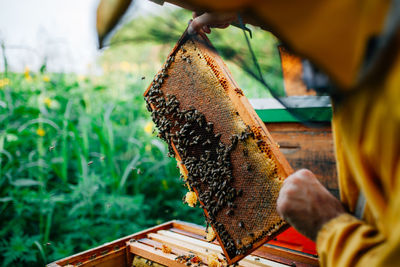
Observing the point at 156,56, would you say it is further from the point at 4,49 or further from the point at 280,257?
the point at 4,49

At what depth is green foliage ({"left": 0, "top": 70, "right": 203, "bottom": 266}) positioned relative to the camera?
3475 mm

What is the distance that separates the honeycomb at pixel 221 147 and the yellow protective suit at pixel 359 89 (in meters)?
0.63

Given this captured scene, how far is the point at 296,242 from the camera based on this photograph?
2.53m

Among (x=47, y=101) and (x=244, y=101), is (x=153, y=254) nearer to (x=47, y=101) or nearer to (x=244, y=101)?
(x=244, y=101)

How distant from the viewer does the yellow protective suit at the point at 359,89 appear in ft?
2.42

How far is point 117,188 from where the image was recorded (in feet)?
14.0

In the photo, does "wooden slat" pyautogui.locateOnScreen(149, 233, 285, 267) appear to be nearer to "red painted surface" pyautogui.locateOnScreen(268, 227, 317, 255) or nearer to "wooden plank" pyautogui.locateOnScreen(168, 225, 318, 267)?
"wooden plank" pyautogui.locateOnScreen(168, 225, 318, 267)

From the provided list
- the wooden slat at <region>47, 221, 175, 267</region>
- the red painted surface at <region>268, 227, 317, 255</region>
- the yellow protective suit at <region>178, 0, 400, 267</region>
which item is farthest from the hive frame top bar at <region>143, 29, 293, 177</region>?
the wooden slat at <region>47, 221, 175, 267</region>

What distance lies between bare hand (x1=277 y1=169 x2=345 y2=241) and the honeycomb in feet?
1.04

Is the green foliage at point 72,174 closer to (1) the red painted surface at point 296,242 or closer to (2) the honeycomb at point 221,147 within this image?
(2) the honeycomb at point 221,147

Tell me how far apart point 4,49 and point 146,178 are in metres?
2.59

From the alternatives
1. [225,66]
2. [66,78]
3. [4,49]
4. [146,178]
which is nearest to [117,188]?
[146,178]

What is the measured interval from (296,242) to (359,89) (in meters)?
2.04

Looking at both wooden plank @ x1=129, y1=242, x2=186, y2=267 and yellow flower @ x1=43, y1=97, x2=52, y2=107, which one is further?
yellow flower @ x1=43, y1=97, x2=52, y2=107
